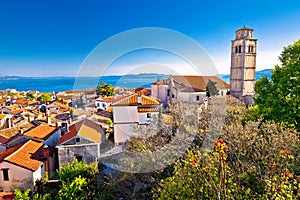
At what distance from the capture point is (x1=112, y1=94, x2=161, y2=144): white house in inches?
562

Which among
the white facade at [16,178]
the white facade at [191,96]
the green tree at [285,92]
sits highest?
the green tree at [285,92]

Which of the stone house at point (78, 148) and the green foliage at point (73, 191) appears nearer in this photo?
the green foliage at point (73, 191)

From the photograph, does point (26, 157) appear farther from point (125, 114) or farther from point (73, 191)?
point (125, 114)

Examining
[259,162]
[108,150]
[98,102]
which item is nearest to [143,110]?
[108,150]

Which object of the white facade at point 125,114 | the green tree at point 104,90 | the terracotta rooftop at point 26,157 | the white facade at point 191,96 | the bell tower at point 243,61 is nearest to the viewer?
the terracotta rooftop at point 26,157

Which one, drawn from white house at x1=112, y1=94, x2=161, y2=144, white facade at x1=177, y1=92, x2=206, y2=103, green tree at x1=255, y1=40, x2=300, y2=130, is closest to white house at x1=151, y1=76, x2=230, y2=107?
white facade at x1=177, y1=92, x2=206, y2=103

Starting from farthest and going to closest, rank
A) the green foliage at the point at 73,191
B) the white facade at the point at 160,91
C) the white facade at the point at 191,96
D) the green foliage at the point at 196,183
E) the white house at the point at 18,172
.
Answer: the white facade at the point at 160,91 < the white facade at the point at 191,96 < the white house at the point at 18,172 < the green foliage at the point at 73,191 < the green foliage at the point at 196,183

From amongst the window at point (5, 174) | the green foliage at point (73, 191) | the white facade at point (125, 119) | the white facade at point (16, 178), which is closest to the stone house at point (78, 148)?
the white facade at point (16, 178)

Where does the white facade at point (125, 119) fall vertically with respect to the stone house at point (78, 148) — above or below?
above

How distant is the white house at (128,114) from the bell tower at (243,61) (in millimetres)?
21672

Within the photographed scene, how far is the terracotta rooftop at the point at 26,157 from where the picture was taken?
10.6m

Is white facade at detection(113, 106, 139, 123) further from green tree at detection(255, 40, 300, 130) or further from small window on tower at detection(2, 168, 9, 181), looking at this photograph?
green tree at detection(255, 40, 300, 130)

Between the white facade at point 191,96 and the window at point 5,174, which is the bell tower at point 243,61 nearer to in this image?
the white facade at point 191,96

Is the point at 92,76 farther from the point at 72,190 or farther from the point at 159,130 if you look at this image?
the point at 72,190
